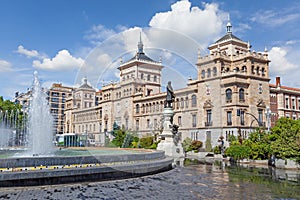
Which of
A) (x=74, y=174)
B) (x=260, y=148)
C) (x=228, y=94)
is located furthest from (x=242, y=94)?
(x=74, y=174)

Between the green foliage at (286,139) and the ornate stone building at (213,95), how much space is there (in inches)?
411

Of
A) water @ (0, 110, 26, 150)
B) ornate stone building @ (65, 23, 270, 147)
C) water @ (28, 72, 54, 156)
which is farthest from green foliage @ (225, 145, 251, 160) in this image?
water @ (0, 110, 26, 150)

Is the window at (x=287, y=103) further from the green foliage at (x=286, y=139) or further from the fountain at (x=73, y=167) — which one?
the fountain at (x=73, y=167)

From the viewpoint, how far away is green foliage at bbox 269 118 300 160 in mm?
19656

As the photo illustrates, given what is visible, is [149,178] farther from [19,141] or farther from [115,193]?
[19,141]

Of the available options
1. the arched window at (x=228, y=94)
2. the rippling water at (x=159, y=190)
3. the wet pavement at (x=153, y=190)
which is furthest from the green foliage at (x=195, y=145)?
the wet pavement at (x=153, y=190)

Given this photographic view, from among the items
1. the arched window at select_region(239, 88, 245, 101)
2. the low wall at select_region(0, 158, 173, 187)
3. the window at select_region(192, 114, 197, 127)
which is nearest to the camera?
the low wall at select_region(0, 158, 173, 187)

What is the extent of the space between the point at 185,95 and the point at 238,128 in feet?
40.4

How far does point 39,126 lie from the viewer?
61.9 ft

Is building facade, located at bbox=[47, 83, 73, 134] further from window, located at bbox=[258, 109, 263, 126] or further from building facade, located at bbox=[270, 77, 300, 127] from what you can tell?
window, located at bbox=[258, 109, 263, 126]

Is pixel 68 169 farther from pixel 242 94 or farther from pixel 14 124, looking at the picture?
pixel 14 124

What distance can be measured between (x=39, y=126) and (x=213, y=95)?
27564mm

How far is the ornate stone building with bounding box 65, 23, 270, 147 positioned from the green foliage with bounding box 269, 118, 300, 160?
1043cm

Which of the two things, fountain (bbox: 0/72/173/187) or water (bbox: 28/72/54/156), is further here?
water (bbox: 28/72/54/156)
